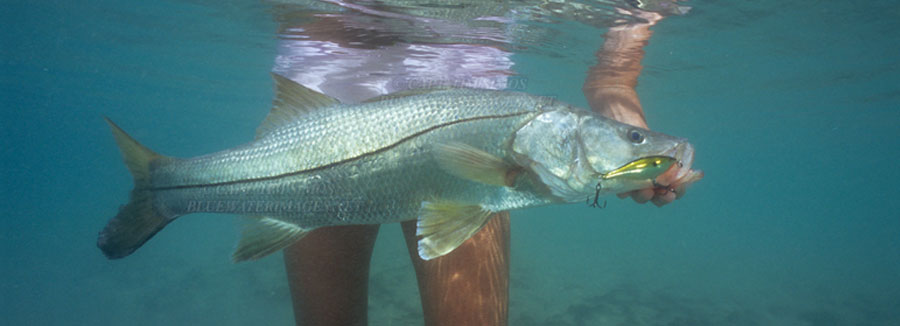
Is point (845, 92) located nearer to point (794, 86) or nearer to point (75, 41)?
point (794, 86)

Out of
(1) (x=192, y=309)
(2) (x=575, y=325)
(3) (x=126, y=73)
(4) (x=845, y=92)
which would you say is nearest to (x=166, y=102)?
(3) (x=126, y=73)

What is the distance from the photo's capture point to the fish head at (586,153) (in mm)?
1715

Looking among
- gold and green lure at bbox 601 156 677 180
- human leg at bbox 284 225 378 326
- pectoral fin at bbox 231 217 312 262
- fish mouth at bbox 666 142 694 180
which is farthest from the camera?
human leg at bbox 284 225 378 326

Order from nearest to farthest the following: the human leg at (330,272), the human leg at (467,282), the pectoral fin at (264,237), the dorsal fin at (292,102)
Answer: the pectoral fin at (264,237), the dorsal fin at (292,102), the human leg at (467,282), the human leg at (330,272)

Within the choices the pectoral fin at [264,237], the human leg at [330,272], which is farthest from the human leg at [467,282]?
the pectoral fin at [264,237]

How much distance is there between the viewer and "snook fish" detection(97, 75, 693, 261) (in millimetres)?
1722

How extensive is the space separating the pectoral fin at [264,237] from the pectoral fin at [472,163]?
76 cm

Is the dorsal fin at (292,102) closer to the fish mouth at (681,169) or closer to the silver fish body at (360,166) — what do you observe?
the silver fish body at (360,166)

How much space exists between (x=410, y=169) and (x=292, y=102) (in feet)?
2.52

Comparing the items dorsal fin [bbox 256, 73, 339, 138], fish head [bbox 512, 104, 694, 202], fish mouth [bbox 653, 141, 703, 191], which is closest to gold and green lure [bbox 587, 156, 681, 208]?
fish head [bbox 512, 104, 694, 202]

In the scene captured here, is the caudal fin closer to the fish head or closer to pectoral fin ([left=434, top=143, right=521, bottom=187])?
pectoral fin ([left=434, top=143, right=521, bottom=187])

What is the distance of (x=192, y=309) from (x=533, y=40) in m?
11.2

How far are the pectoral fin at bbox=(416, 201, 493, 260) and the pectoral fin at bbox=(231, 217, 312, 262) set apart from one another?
59 cm

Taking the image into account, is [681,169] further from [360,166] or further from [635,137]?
[360,166]
